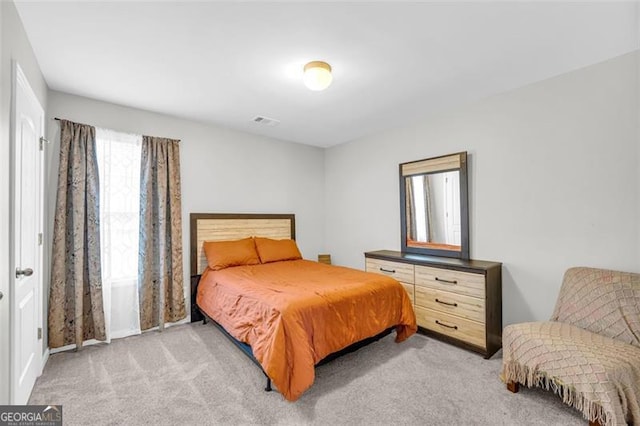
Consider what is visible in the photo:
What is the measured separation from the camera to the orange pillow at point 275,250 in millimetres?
3810

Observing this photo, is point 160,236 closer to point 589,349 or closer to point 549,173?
point 589,349

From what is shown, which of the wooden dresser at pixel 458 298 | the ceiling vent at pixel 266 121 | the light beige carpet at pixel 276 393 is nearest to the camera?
the light beige carpet at pixel 276 393

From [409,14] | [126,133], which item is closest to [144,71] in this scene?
[126,133]

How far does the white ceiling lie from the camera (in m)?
1.73

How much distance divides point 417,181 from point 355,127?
1.15m

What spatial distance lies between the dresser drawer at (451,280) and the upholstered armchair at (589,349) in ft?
1.71

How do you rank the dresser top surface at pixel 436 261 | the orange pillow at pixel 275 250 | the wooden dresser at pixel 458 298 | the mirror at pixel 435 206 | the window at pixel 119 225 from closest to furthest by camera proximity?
1. the wooden dresser at pixel 458 298
2. the dresser top surface at pixel 436 261
3. the window at pixel 119 225
4. the mirror at pixel 435 206
5. the orange pillow at pixel 275 250

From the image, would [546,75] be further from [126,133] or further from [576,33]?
[126,133]

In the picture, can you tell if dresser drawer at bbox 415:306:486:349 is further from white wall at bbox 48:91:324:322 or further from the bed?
white wall at bbox 48:91:324:322

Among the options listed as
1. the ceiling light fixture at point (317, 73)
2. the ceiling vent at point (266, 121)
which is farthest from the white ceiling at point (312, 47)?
the ceiling vent at point (266, 121)

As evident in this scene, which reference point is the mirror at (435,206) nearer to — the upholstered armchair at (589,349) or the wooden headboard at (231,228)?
the upholstered armchair at (589,349)

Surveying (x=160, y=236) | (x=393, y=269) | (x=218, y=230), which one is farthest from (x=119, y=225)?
(x=393, y=269)

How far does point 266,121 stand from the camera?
367 centimetres

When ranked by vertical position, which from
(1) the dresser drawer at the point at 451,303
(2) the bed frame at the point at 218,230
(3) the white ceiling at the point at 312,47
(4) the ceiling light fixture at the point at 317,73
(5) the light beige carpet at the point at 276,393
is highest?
(3) the white ceiling at the point at 312,47
